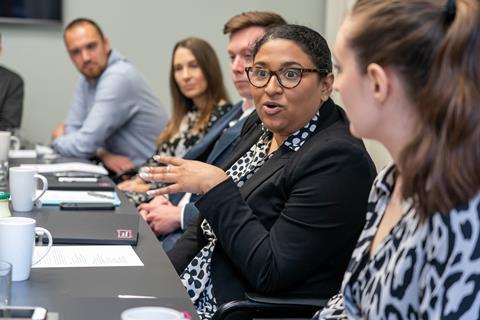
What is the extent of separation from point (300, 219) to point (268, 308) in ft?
0.68

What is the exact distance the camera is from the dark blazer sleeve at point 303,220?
1562 mm

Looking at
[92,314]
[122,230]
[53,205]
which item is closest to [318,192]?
[122,230]

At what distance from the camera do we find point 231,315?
5.13 feet

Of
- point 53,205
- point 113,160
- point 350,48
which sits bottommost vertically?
point 113,160

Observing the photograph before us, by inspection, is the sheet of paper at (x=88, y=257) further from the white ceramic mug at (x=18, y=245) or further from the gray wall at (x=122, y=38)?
the gray wall at (x=122, y=38)

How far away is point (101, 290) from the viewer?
1300mm

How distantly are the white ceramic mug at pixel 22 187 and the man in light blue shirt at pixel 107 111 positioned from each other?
172cm

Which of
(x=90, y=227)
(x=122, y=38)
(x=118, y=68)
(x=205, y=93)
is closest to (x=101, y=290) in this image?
(x=90, y=227)

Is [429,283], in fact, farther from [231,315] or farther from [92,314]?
[231,315]

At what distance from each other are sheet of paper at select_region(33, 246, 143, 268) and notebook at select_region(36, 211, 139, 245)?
38mm

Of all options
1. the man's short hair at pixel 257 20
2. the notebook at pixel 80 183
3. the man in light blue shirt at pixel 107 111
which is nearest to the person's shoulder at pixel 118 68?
the man in light blue shirt at pixel 107 111

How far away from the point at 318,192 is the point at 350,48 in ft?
1.76

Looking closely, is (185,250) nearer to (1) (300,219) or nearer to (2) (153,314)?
(1) (300,219)

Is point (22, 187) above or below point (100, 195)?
above
